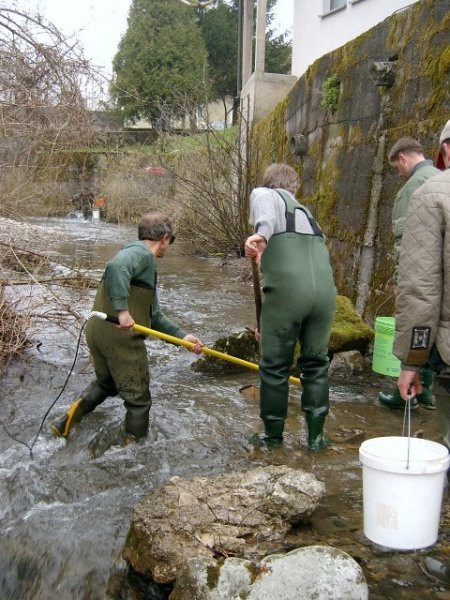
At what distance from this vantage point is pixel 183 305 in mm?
9578

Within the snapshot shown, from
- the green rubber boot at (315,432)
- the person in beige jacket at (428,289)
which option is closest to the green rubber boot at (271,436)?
the green rubber boot at (315,432)

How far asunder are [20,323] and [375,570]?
14.3 ft

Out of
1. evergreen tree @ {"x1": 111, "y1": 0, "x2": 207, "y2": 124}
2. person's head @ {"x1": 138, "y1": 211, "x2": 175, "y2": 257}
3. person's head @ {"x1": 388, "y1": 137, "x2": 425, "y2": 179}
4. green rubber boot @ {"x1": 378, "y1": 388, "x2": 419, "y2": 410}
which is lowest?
green rubber boot @ {"x1": 378, "y1": 388, "x2": 419, "y2": 410}

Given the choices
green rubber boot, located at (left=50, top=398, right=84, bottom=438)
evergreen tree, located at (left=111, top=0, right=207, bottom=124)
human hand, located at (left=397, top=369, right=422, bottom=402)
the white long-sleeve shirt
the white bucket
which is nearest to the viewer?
the white bucket

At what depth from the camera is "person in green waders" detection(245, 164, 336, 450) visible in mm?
4016

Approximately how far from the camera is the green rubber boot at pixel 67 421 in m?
4.67

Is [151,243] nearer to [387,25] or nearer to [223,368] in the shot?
[223,368]

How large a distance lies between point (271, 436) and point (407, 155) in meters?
2.33

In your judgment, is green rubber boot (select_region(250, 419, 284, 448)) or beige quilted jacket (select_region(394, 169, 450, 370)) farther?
green rubber boot (select_region(250, 419, 284, 448))

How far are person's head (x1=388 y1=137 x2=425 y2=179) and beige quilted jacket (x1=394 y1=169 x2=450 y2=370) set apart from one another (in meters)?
2.25

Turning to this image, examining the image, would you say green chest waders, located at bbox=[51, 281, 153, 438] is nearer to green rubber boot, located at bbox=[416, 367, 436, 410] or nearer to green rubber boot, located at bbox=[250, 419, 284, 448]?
green rubber boot, located at bbox=[250, 419, 284, 448]

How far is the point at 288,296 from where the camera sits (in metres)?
4.01

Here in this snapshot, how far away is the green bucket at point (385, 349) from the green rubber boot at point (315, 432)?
4.14 ft

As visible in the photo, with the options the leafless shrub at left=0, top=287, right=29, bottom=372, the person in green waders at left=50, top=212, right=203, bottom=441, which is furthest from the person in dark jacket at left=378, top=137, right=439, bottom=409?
the leafless shrub at left=0, top=287, right=29, bottom=372
